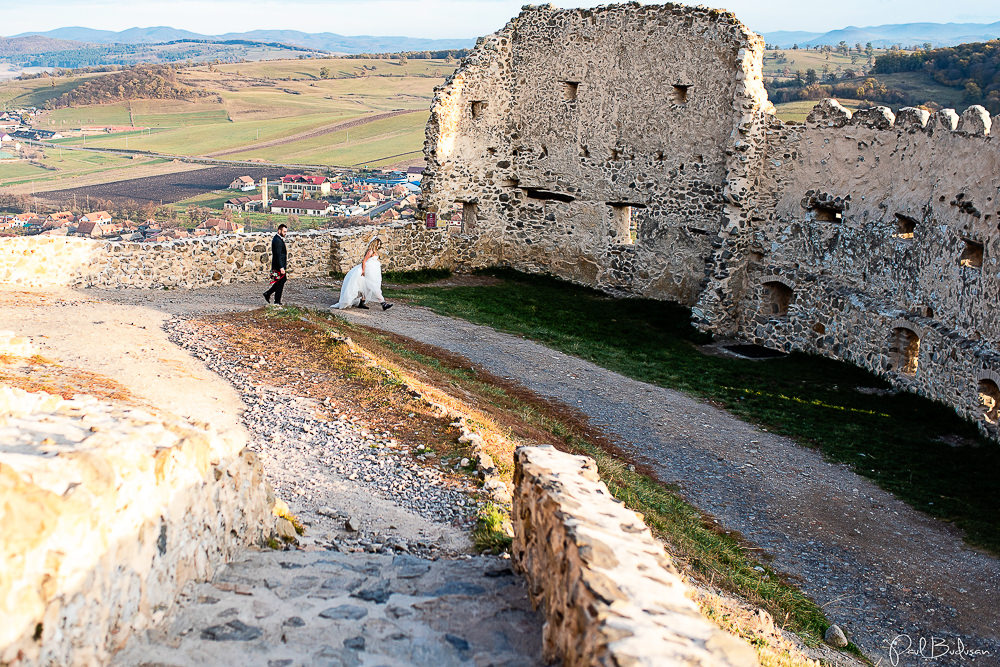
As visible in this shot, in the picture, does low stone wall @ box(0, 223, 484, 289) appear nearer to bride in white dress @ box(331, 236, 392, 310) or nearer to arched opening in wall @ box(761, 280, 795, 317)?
bride in white dress @ box(331, 236, 392, 310)

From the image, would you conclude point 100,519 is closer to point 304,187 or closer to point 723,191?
point 723,191

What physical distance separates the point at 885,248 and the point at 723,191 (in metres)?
3.62

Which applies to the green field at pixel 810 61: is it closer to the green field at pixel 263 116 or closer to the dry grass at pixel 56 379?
the green field at pixel 263 116

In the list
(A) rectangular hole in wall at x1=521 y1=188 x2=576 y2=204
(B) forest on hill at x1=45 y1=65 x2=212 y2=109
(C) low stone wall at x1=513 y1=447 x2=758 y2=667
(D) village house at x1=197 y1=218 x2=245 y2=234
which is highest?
(B) forest on hill at x1=45 y1=65 x2=212 y2=109

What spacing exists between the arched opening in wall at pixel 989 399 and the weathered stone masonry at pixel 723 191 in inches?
1.0

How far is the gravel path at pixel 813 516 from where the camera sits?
808 centimetres

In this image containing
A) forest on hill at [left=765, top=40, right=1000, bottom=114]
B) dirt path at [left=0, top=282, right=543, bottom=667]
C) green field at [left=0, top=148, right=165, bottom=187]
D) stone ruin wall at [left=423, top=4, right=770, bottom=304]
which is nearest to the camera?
dirt path at [left=0, top=282, right=543, bottom=667]

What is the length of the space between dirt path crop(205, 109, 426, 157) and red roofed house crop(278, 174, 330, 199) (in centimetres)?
2380

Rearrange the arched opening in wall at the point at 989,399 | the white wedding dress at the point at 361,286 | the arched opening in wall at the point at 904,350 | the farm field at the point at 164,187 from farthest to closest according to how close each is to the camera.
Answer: the farm field at the point at 164,187 → the white wedding dress at the point at 361,286 → the arched opening in wall at the point at 904,350 → the arched opening in wall at the point at 989,399

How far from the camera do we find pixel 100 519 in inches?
158

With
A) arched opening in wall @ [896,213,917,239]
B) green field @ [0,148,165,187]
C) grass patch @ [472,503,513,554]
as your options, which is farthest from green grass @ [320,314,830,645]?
green field @ [0,148,165,187]

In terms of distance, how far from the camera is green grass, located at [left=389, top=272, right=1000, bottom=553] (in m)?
11.2

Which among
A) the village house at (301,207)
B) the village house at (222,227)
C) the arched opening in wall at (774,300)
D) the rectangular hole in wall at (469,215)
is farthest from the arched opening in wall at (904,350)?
the village house at (301,207)

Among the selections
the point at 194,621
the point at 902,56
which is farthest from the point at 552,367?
the point at 902,56
